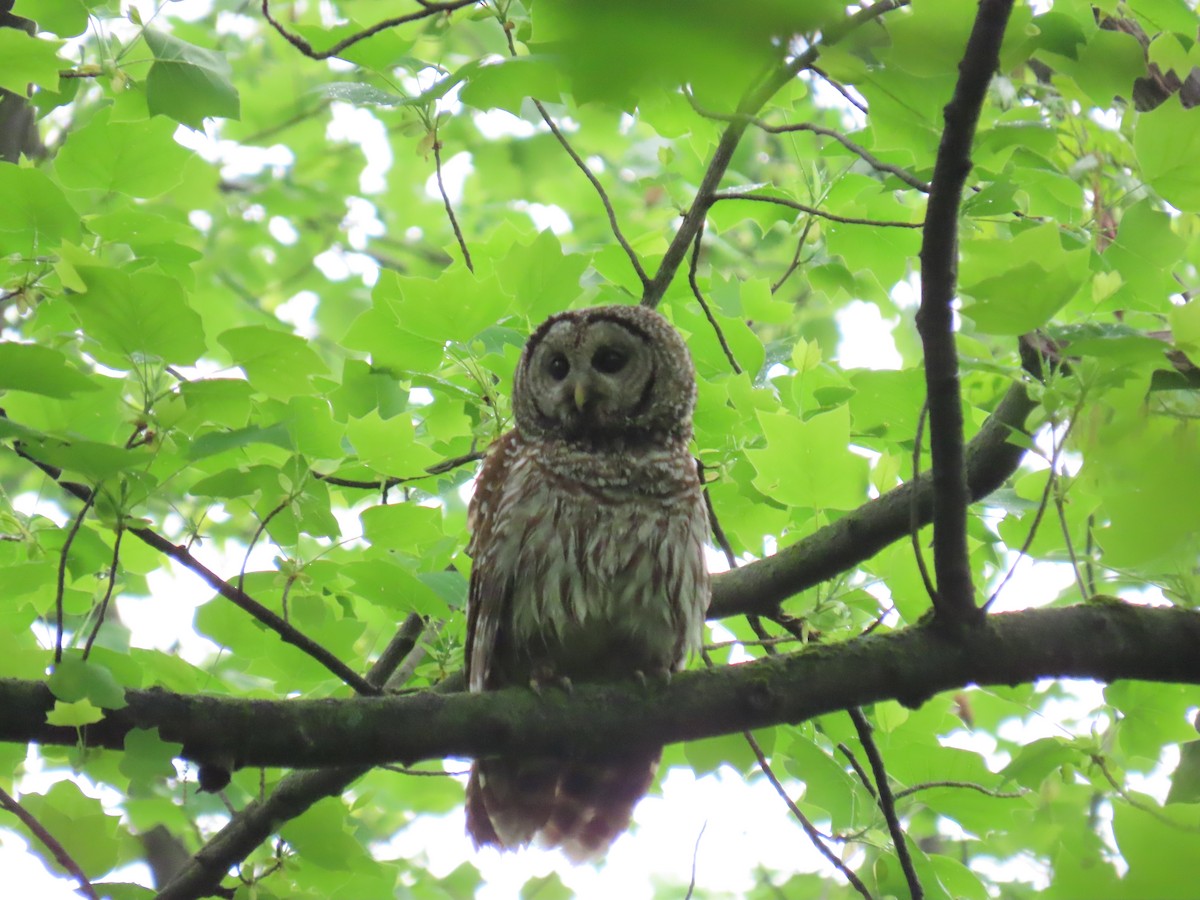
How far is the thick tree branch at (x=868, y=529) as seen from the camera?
3434mm

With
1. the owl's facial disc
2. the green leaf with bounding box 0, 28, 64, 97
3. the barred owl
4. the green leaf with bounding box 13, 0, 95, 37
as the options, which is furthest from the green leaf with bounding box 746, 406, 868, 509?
the green leaf with bounding box 13, 0, 95, 37

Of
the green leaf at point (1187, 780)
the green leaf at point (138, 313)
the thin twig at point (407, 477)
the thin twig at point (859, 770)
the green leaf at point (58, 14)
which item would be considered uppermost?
the green leaf at point (58, 14)

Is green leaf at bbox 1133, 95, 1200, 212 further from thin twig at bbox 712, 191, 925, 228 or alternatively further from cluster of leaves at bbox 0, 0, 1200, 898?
thin twig at bbox 712, 191, 925, 228

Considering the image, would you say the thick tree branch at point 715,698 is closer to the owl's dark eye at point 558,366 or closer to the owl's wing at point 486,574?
the owl's wing at point 486,574

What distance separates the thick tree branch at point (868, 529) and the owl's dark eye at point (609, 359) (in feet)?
3.87

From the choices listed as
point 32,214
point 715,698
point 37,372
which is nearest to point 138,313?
point 37,372

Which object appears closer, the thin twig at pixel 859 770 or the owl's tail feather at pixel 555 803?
the thin twig at pixel 859 770

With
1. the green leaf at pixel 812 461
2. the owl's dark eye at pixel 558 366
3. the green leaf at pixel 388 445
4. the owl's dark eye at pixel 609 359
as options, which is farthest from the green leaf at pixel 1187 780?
the owl's dark eye at pixel 558 366

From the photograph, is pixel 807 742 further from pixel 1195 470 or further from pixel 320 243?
pixel 320 243

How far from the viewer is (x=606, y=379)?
14.7 ft

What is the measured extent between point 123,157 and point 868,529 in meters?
2.52

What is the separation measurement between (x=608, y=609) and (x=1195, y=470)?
2.47 metres

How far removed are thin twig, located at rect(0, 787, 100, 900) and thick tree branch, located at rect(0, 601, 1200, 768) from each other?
1.53 ft

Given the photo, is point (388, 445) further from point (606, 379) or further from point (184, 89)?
point (606, 379)
